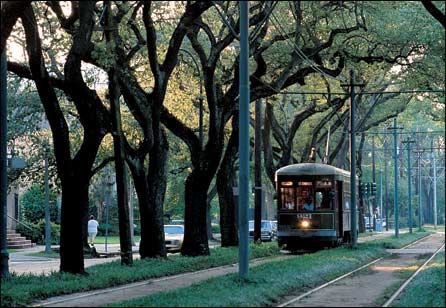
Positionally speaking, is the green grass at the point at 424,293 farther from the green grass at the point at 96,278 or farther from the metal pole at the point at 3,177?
the metal pole at the point at 3,177

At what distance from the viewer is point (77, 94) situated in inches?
1033

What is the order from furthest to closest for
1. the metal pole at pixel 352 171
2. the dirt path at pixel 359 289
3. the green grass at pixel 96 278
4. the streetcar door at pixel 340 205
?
the metal pole at pixel 352 171, the streetcar door at pixel 340 205, the green grass at pixel 96 278, the dirt path at pixel 359 289

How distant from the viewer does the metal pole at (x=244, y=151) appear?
23.8 metres

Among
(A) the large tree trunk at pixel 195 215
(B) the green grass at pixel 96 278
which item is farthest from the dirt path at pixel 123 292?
(A) the large tree trunk at pixel 195 215

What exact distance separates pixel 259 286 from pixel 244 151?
3283 mm

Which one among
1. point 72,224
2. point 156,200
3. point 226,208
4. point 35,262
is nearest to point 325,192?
point 226,208

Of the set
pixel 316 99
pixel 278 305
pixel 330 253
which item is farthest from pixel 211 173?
pixel 316 99

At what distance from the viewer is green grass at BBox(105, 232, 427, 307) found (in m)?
19.2

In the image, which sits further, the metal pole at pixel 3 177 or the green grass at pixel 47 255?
the green grass at pixel 47 255

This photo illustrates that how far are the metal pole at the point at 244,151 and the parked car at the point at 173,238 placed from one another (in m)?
22.6

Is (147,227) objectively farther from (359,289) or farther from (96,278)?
(359,289)

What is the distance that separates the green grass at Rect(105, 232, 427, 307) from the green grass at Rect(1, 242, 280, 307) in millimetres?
2699

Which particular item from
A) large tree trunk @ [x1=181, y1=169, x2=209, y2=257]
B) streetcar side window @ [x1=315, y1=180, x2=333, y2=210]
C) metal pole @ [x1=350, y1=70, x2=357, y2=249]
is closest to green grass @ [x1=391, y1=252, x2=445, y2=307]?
large tree trunk @ [x1=181, y1=169, x2=209, y2=257]

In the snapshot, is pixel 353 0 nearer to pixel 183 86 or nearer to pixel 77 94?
pixel 77 94
